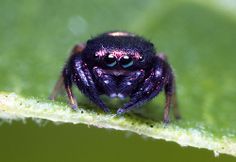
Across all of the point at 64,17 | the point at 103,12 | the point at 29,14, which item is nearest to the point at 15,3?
the point at 29,14

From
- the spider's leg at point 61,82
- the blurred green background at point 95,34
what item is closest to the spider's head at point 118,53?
the spider's leg at point 61,82

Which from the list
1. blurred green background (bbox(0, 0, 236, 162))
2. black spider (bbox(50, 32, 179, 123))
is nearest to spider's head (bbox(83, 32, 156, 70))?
black spider (bbox(50, 32, 179, 123))

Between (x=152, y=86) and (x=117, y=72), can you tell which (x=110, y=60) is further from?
(x=152, y=86)

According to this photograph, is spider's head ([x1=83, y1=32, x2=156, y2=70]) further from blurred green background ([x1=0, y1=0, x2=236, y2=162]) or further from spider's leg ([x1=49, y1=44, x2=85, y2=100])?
blurred green background ([x1=0, y1=0, x2=236, y2=162])

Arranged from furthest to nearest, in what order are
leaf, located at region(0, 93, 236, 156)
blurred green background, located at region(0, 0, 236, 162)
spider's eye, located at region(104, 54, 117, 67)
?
1. blurred green background, located at region(0, 0, 236, 162)
2. spider's eye, located at region(104, 54, 117, 67)
3. leaf, located at region(0, 93, 236, 156)

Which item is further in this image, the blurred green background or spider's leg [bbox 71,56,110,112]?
the blurred green background

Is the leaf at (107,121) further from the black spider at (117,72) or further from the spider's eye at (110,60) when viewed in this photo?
the spider's eye at (110,60)

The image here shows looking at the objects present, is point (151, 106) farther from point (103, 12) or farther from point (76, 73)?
point (103, 12)
